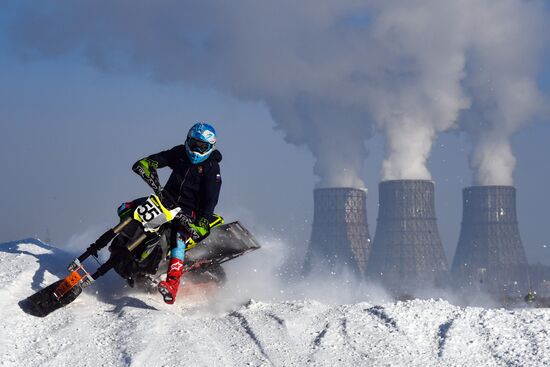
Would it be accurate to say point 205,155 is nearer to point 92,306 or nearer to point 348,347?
point 92,306

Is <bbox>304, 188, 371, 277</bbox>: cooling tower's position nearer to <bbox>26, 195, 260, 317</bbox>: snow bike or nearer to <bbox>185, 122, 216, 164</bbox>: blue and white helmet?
<bbox>26, 195, 260, 317</bbox>: snow bike

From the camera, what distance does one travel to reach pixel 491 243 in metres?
151

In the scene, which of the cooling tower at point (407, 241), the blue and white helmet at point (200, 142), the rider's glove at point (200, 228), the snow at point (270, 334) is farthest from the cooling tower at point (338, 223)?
the snow at point (270, 334)

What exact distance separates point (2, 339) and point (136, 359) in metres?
1.78

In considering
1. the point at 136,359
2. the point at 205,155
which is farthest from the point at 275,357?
the point at 205,155

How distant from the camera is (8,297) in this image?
10.3 m

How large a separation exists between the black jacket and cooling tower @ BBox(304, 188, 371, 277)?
138593mm

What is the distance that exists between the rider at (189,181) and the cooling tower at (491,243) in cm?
13945

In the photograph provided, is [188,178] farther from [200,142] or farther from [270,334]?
[270,334]

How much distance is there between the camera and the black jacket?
11102mm

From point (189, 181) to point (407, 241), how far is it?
14775cm

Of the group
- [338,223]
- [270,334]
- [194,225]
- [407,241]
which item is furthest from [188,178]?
[407,241]

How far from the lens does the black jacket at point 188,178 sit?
11.1m

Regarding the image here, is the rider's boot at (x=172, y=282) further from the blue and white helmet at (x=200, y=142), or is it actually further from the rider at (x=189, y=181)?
the blue and white helmet at (x=200, y=142)
